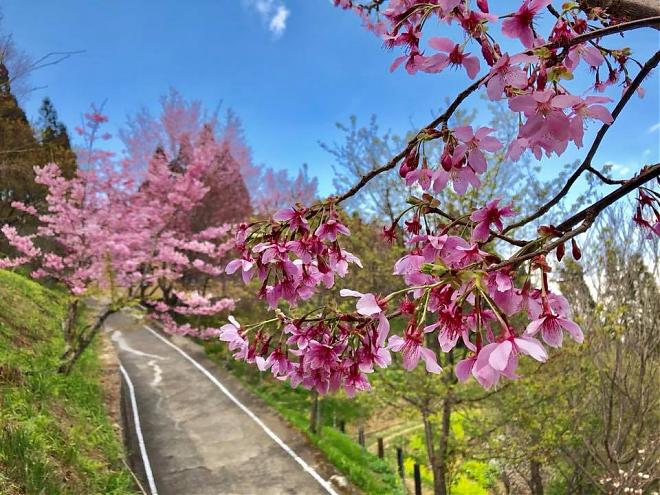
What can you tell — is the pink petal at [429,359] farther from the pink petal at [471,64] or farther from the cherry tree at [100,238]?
the cherry tree at [100,238]

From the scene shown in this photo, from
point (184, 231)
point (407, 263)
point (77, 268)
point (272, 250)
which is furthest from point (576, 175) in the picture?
point (184, 231)

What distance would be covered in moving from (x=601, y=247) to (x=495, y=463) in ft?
17.2

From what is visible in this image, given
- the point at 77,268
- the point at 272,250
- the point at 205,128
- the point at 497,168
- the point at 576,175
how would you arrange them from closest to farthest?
the point at 272,250 < the point at 576,175 < the point at 497,168 < the point at 77,268 < the point at 205,128

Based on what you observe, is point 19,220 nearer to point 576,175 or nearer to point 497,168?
point 497,168

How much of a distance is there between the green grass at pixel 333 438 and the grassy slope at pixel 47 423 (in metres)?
3.23

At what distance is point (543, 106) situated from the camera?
105 cm

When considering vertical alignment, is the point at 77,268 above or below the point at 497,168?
below

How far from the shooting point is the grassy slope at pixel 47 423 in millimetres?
4348

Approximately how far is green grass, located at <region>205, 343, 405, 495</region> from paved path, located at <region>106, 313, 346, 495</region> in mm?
243

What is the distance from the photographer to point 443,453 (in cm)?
741

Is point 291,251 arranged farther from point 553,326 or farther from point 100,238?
point 100,238

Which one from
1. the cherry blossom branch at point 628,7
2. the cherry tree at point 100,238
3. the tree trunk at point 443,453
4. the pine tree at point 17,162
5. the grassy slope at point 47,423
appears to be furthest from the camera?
the pine tree at point 17,162

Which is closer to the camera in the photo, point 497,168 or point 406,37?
point 406,37

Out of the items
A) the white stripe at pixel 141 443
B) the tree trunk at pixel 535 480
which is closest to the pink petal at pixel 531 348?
the white stripe at pixel 141 443
